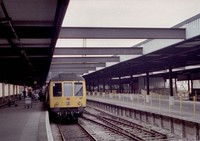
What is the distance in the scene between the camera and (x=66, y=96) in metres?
21.4

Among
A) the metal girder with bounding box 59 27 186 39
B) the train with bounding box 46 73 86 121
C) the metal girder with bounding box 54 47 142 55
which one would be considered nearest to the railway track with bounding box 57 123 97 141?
the train with bounding box 46 73 86 121

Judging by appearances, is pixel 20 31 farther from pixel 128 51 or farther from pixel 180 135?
pixel 128 51

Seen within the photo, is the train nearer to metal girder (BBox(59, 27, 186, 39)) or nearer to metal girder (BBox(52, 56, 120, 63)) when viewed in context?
metal girder (BBox(59, 27, 186, 39))

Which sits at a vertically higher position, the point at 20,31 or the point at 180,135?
the point at 20,31

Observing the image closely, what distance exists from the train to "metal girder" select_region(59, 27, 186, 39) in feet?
16.3

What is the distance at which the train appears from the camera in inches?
831

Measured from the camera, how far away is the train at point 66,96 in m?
21.1

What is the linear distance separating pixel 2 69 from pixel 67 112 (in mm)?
11398

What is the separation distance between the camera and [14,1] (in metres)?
9.09

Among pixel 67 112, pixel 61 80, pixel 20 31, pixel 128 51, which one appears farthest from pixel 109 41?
pixel 20 31

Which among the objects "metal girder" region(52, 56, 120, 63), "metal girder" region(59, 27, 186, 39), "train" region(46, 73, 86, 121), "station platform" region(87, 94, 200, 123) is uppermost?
"metal girder" region(59, 27, 186, 39)

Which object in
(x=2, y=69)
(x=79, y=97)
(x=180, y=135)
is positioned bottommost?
(x=180, y=135)

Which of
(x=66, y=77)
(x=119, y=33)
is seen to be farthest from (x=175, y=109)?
(x=66, y=77)

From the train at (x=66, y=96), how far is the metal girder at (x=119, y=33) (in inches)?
195
